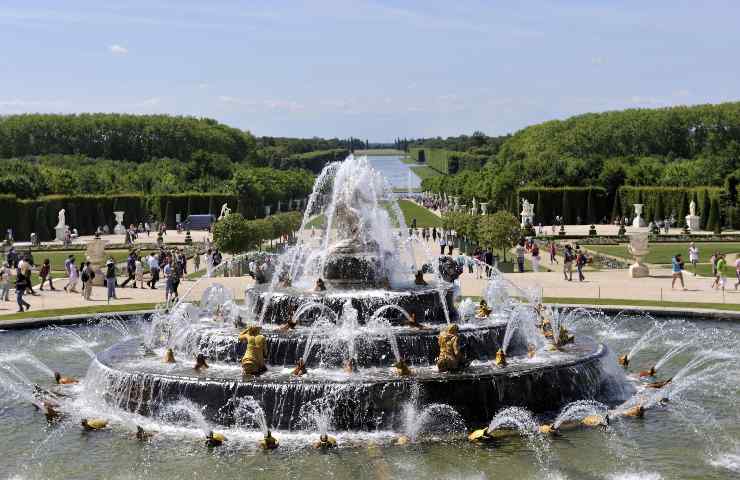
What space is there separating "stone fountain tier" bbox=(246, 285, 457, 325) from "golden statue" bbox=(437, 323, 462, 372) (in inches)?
118

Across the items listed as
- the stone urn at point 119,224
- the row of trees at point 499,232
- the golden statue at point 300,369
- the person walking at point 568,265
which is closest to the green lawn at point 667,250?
the row of trees at point 499,232

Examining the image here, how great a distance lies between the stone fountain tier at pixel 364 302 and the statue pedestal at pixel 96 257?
18013 millimetres

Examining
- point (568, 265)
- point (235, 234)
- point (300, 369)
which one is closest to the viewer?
point (300, 369)

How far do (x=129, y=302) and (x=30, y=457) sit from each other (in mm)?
16846

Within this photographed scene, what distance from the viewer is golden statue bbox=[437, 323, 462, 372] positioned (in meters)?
18.6

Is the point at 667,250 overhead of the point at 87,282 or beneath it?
beneath

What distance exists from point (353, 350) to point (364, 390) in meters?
2.14

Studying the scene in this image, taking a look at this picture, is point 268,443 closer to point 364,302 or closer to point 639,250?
point 364,302

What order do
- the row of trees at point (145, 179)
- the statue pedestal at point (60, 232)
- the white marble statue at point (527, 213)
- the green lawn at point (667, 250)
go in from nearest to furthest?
the green lawn at point (667, 250)
the statue pedestal at point (60, 232)
the white marble statue at point (527, 213)
the row of trees at point (145, 179)

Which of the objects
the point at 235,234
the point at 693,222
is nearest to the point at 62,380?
the point at 235,234

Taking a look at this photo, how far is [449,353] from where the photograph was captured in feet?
61.3

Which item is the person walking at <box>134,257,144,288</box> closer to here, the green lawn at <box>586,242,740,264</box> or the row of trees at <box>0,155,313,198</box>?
the green lawn at <box>586,242,740,264</box>

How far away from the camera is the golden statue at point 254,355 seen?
61.9 ft

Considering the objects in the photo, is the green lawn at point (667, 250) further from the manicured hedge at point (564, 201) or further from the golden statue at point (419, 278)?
the manicured hedge at point (564, 201)
